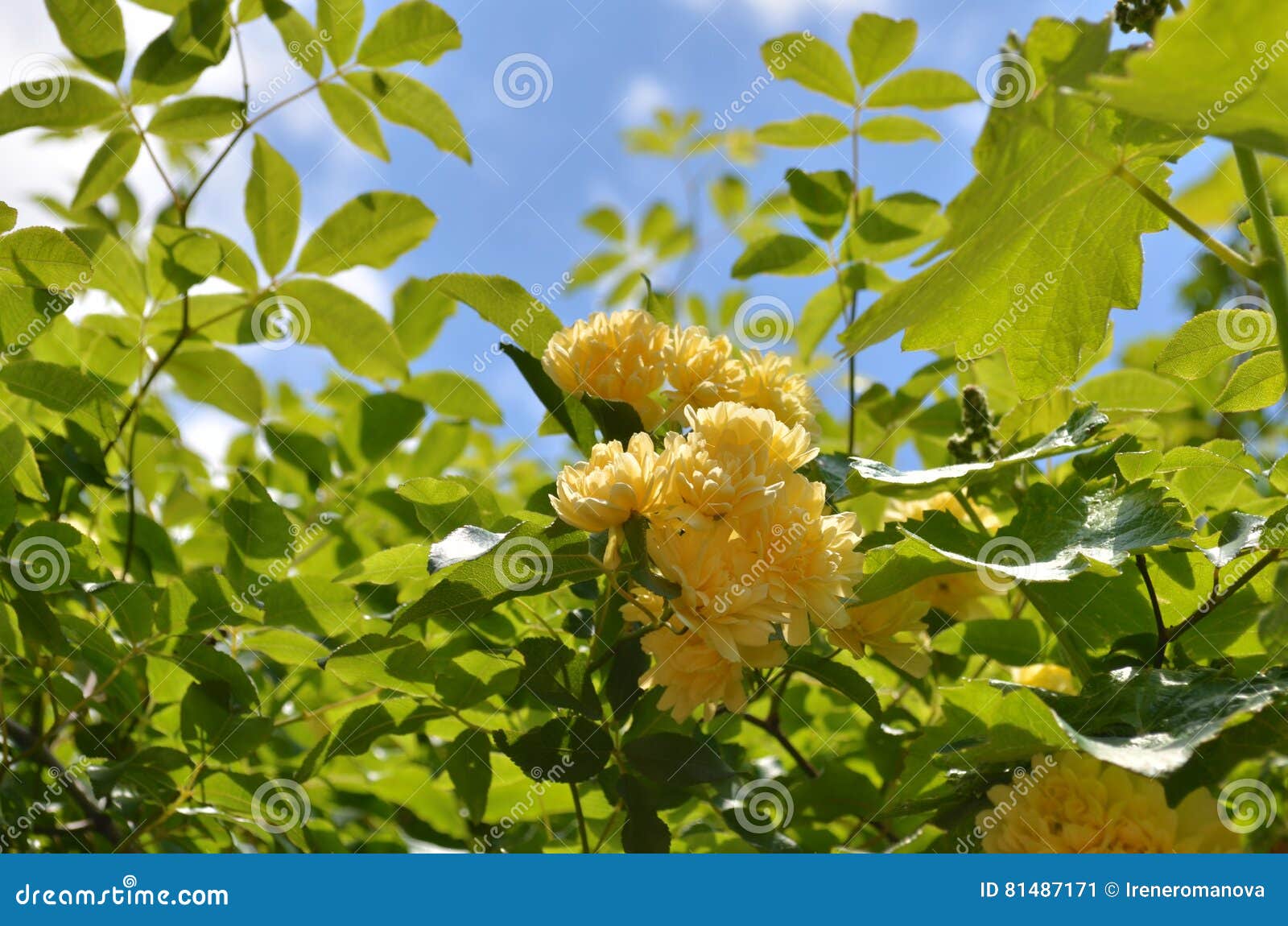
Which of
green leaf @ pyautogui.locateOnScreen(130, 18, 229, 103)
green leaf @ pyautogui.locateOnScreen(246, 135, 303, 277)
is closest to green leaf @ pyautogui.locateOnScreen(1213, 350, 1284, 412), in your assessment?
green leaf @ pyautogui.locateOnScreen(246, 135, 303, 277)

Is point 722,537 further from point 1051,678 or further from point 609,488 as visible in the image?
point 1051,678

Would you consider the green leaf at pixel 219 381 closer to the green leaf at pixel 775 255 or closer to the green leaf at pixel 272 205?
the green leaf at pixel 272 205

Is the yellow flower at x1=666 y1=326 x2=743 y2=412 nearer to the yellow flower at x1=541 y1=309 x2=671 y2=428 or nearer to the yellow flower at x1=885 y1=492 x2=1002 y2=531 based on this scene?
the yellow flower at x1=541 y1=309 x2=671 y2=428

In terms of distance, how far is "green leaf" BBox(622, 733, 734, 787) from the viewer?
106 centimetres

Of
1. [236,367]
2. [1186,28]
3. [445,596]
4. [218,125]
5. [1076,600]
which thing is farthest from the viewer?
[236,367]

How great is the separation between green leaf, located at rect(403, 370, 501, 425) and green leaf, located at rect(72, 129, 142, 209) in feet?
1.80

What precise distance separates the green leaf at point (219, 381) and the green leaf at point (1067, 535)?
47.1 inches

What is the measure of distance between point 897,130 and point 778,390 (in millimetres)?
655

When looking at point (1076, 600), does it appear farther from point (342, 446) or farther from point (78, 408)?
point (78, 408)

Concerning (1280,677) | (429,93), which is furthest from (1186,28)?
(429,93)

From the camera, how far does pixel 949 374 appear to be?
163 cm

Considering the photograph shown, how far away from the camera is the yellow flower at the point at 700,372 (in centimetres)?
122

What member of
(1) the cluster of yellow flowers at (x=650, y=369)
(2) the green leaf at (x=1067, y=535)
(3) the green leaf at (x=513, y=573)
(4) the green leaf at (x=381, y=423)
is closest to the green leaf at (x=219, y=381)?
(4) the green leaf at (x=381, y=423)

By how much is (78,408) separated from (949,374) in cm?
131
